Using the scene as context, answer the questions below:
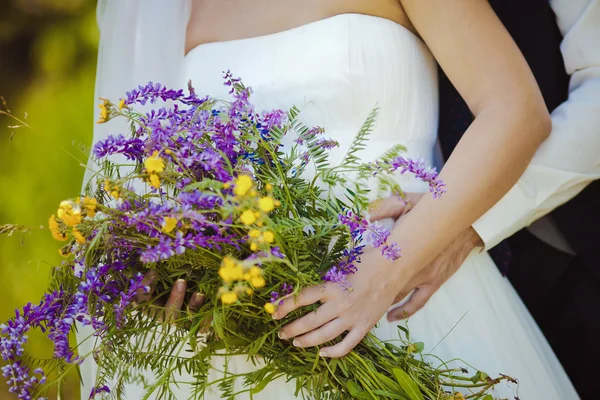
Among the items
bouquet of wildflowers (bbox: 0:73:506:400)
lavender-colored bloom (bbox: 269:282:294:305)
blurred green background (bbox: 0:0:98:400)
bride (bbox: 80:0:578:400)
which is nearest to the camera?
bouquet of wildflowers (bbox: 0:73:506:400)

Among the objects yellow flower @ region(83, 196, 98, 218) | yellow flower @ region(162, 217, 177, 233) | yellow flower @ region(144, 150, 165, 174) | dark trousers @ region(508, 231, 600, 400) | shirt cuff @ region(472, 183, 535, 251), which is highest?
yellow flower @ region(83, 196, 98, 218)

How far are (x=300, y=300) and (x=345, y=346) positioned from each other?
0.38ft

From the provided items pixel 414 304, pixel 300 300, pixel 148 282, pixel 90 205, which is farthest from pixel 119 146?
pixel 414 304

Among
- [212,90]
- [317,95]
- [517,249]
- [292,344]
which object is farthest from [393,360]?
[517,249]

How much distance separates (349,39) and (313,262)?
54 cm

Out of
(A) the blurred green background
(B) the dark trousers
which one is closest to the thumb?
(B) the dark trousers

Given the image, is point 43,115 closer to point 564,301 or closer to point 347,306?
point 347,306

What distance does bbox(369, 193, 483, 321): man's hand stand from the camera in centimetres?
115

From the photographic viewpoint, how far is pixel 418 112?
51.6 inches

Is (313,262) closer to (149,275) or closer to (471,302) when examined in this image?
(149,275)

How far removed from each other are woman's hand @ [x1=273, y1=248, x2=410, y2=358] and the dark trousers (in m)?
Result: 0.78

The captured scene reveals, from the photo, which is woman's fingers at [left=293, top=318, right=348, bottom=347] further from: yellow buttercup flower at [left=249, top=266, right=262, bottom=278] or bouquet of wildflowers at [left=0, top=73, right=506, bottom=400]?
yellow buttercup flower at [left=249, top=266, right=262, bottom=278]

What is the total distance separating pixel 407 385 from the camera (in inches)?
36.1

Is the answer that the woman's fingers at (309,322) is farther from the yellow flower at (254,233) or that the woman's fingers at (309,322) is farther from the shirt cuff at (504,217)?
the shirt cuff at (504,217)
